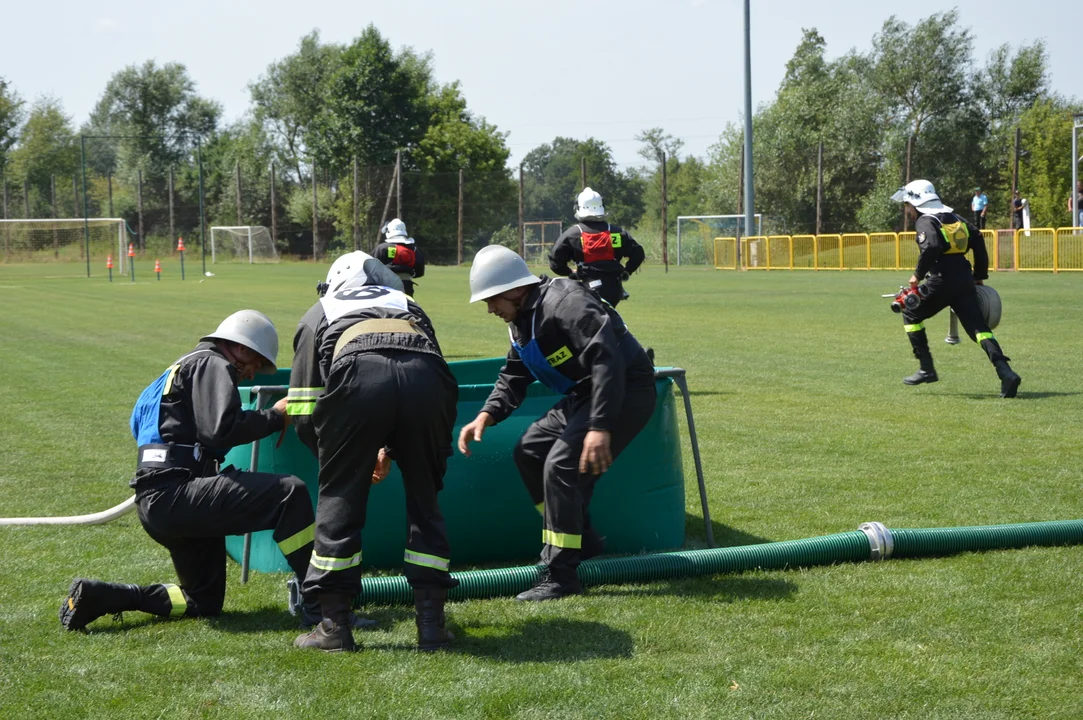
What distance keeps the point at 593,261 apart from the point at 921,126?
6210 cm

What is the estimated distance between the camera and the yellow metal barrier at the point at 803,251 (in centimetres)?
4331

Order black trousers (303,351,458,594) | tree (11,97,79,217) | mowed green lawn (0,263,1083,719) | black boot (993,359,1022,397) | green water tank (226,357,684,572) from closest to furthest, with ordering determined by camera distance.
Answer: mowed green lawn (0,263,1083,719)
black trousers (303,351,458,594)
green water tank (226,357,684,572)
black boot (993,359,1022,397)
tree (11,97,79,217)

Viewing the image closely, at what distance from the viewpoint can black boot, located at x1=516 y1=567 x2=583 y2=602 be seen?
5.30 m

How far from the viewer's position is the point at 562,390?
5.41 meters

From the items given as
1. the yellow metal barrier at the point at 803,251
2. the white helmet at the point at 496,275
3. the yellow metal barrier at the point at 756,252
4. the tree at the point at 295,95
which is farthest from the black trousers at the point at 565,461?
the tree at the point at 295,95

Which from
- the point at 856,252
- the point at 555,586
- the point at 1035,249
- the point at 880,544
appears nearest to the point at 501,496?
the point at 555,586

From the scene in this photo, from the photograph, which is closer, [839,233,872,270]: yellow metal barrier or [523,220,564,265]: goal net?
[839,233,872,270]: yellow metal barrier

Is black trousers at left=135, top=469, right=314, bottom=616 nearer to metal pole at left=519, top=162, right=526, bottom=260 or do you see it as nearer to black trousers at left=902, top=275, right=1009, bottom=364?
black trousers at left=902, top=275, right=1009, bottom=364

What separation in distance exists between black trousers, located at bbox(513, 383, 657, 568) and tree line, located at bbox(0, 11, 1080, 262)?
4727 cm

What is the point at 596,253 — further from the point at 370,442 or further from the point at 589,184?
the point at 589,184

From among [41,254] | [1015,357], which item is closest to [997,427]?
[1015,357]

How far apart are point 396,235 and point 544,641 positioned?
6663 millimetres

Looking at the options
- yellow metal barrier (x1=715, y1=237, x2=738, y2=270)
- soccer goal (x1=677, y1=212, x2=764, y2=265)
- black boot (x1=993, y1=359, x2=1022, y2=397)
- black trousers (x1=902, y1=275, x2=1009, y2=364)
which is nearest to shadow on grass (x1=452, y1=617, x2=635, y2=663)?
black boot (x1=993, y1=359, x2=1022, y2=397)

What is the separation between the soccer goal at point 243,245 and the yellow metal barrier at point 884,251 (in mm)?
33277
